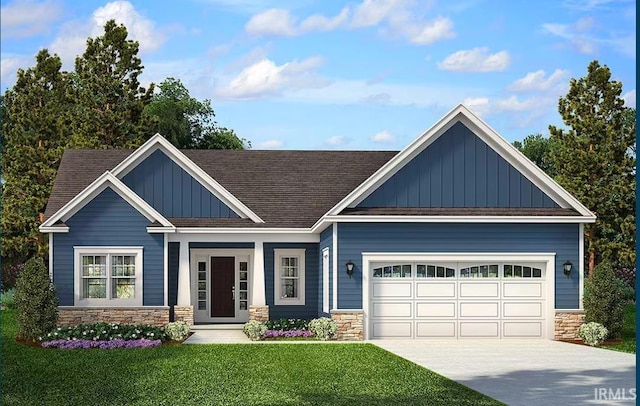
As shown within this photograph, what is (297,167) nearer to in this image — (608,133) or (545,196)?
(545,196)

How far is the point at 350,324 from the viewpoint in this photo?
2595cm

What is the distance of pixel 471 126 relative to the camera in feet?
87.7

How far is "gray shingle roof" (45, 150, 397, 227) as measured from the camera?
31.2 metres

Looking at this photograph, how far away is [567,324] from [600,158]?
1613 cm

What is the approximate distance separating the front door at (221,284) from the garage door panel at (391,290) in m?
6.86

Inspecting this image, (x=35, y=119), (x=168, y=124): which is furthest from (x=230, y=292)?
(x=168, y=124)

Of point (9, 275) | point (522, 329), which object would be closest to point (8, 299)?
point (9, 275)

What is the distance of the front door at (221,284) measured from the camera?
1249 inches

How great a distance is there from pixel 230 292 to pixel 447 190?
28.2ft

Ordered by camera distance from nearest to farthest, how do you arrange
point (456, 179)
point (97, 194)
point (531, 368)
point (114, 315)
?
point (531, 368)
point (456, 179)
point (114, 315)
point (97, 194)

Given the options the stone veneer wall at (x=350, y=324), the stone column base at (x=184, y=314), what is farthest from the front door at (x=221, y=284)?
the stone veneer wall at (x=350, y=324)

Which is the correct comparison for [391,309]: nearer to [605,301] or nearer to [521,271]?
[521,271]

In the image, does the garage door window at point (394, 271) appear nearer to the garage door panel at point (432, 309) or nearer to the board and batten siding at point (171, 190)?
the garage door panel at point (432, 309)

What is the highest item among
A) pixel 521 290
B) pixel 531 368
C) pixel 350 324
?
pixel 521 290
